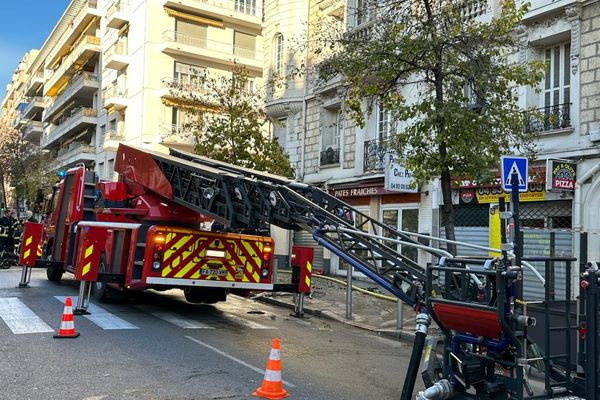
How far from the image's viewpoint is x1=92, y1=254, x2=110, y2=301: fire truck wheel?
10797 mm

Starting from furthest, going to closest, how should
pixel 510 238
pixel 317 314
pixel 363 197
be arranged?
pixel 363 197, pixel 317 314, pixel 510 238

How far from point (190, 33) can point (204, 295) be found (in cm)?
3020

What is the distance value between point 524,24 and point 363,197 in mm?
7546

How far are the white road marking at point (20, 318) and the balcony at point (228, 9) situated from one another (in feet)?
98.5

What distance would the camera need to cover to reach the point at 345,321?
11203 millimetres

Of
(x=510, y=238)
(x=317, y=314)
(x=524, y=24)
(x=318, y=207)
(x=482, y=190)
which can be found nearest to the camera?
(x=510, y=238)

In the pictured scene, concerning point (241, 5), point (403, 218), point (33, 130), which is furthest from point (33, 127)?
point (403, 218)

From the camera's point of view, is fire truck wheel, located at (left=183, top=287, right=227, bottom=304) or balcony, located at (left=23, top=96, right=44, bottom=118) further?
balcony, located at (left=23, top=96, right=44, bottom=118)

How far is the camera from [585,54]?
40.1ft

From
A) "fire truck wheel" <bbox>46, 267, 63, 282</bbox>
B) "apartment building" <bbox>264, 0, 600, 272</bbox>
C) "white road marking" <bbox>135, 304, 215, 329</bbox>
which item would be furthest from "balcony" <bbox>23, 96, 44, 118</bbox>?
"white road marking" <bbox>135, 304, 215, 329</bbox>

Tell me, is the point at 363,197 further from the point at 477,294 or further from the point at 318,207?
the point at 477,294

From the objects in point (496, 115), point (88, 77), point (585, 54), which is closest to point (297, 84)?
point (585, 54)

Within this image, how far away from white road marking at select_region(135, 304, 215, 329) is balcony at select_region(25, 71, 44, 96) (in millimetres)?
61220

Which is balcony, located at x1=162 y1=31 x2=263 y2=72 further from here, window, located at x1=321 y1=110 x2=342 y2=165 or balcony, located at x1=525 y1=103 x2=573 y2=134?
balcony, located at x1=525 y1=103 x2=573 y2=134
